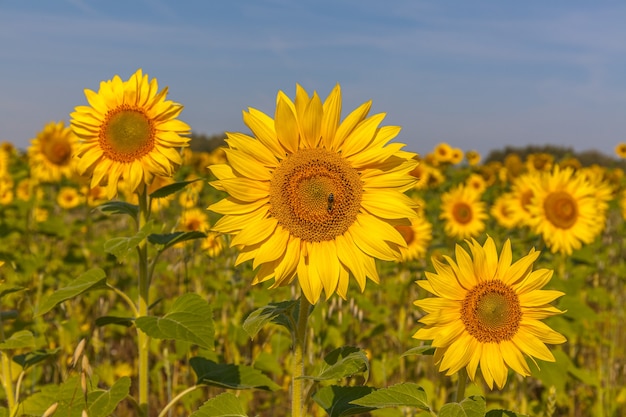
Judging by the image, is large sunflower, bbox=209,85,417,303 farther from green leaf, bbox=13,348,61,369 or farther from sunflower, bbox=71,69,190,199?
green leaf, bbox=13,348,61,369

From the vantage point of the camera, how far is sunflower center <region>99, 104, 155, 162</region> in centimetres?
329

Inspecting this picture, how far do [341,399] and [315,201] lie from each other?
761 mm

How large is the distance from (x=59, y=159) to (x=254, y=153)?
518cm

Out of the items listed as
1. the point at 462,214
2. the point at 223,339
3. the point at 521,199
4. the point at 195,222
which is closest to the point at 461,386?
the point at 223,339

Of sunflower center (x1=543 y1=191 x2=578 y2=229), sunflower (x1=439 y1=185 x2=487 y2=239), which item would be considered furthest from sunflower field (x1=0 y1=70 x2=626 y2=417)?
sunflower (x1=439 y1=185 x2=487 y2=239)

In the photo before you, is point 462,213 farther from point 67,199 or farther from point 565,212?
point 67,199

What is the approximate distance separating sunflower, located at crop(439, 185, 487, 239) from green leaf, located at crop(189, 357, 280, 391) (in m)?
5.55

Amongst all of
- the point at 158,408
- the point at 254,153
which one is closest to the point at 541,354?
the point at 254,153

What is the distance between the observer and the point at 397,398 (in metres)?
2.13

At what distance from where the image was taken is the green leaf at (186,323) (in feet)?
8.70

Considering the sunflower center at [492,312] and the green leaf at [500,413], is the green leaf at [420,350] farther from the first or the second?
the green leaf at [500,413]

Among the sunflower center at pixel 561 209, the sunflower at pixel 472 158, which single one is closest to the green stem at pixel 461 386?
the sunflower center at pixel 561 209

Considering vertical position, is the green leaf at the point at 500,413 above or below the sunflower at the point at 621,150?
below

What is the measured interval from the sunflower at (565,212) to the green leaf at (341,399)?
387cm
